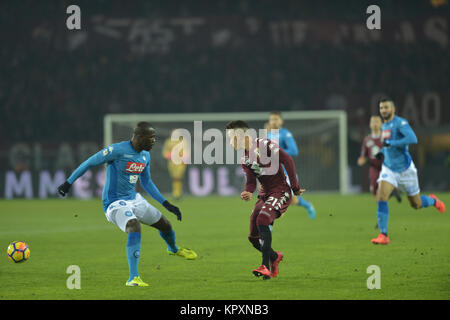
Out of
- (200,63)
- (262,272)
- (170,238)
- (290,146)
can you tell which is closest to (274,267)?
(262,272)

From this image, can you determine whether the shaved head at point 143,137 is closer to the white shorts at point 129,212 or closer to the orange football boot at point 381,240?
the white shorts at point 129,212

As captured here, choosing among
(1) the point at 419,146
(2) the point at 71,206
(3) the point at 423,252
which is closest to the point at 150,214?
(3) the point at 423,252

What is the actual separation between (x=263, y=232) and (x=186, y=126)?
1644 centimetres

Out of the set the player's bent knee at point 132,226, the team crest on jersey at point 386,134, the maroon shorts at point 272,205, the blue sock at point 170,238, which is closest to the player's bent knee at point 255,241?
the maroon shorts at point 272,205

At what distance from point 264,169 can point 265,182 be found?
0.20 metres

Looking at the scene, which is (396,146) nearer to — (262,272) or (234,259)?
(234,259)

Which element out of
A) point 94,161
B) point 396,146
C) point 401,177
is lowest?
point 401,177

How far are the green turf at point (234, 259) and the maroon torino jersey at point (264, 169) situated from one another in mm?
921

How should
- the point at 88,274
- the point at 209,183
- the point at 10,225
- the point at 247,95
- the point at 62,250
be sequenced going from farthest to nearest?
the point at 247,95, the point at 209,183, the point at 10,225, the point at 62,250, the point at 88,274

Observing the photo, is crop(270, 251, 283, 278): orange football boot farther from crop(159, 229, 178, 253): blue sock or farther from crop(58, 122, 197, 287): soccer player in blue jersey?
crop(159, 229, 178, 253): blue sock

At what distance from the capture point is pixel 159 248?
10.1 meters

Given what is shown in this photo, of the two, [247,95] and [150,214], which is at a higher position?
[247,95]

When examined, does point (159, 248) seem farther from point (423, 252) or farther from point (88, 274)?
point (423, 252)

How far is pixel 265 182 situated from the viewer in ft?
24.3
